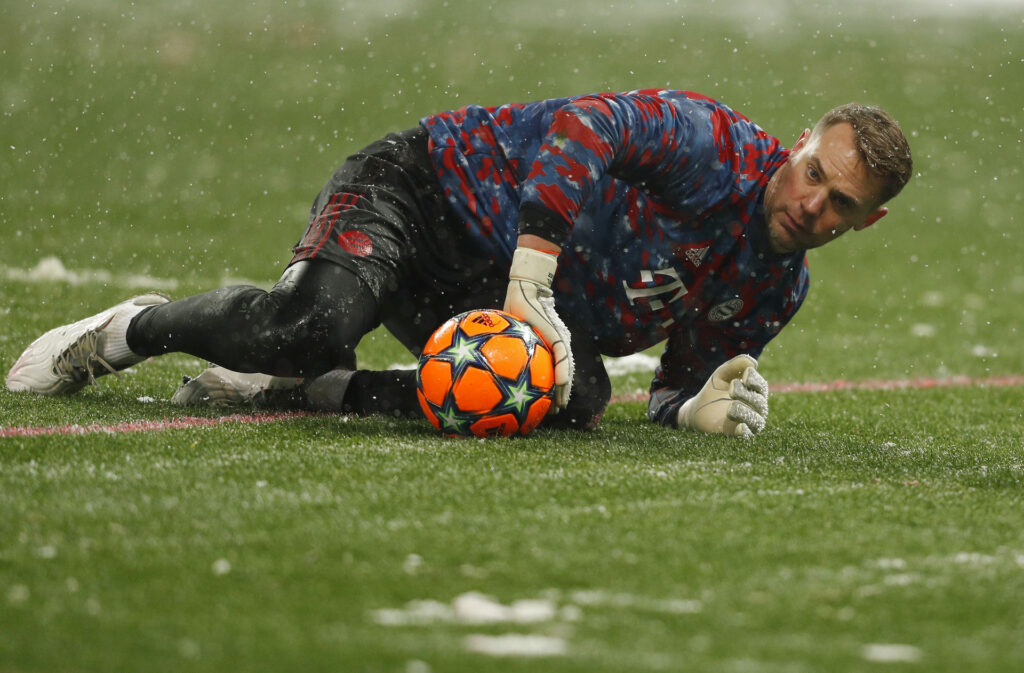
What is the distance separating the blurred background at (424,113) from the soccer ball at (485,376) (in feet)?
8.39

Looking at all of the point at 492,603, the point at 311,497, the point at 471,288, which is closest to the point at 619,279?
the point at 471,288

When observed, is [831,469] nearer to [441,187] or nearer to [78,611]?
[441,187]

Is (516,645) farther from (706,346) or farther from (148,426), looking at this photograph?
(706,346)

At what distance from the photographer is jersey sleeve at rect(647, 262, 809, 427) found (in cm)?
427

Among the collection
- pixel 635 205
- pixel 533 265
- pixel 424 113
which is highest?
pixel 424 113

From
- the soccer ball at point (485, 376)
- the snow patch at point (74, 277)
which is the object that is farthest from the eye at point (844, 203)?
the snow patch at point (74, 277)

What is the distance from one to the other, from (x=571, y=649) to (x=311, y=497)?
108 centimetres

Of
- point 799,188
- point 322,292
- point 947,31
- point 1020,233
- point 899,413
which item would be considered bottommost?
point 899,413

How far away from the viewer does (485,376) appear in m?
3.54

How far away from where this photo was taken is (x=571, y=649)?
1.84m

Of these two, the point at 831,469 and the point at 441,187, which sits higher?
the point at 441,187

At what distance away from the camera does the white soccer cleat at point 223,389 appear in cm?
429

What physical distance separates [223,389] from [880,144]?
8.04ft

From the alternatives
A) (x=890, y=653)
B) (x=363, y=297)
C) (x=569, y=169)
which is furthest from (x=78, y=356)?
(x=890, y=653)
